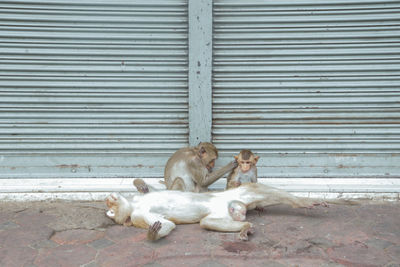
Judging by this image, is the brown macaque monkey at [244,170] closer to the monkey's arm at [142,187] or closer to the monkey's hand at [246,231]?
the monkey's hand at [246,231]

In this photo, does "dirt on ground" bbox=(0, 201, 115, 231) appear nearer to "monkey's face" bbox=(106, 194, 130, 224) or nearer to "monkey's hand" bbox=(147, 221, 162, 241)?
"monkey's face" bbox=(106, 194, 130, 224)

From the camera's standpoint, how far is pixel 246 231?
422cm

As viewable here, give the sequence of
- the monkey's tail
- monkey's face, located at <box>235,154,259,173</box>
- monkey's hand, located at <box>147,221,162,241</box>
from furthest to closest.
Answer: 1. the monkey's tail
2. monkey's face, located at <box>235,154,259,173</box>
3. monkey's hand, located at <box>147,221,162,241</box>

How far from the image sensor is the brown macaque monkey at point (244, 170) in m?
4.80

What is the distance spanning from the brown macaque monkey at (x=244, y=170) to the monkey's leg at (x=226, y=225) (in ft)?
1.93

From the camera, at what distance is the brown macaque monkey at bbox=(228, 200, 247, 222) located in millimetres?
4504

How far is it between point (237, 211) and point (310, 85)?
6.81ft

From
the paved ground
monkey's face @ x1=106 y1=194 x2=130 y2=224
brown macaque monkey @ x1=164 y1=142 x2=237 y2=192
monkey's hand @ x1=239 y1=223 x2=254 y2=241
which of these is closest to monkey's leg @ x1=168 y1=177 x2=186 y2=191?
brown macaque monkey @ x1=164 y1=142 x2=237 y2=192

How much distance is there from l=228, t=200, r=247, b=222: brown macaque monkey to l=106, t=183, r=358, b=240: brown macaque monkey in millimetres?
34

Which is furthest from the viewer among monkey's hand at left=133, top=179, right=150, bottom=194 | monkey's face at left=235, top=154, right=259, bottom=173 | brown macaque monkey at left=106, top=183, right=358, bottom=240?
monkey's hand at left=133, top=179, right=150, bottom=194

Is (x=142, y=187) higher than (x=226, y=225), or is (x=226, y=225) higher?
(x=142, y=187)

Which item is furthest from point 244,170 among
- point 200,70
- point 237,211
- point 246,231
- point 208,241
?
point 200,70

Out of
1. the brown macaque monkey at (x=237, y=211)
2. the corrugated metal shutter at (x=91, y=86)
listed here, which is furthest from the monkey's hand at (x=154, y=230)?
the corrugated metal shutter at (x=91, y=86)

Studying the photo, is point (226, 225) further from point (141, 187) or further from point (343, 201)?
point (343, 201)
